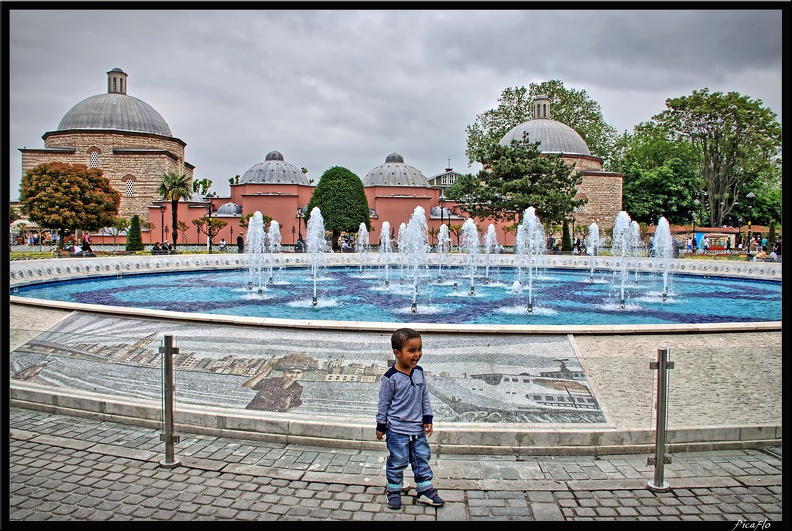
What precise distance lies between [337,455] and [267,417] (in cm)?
66

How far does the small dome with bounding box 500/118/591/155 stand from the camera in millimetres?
43344

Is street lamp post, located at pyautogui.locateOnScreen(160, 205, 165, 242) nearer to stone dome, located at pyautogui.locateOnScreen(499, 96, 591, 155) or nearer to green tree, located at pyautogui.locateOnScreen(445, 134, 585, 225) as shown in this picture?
green tree, located at pyautogui.locateOnScreen(445, 134, 585, 225)

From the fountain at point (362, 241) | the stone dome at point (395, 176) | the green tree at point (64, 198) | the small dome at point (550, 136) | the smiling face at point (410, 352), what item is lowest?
the smiling face at point (410, 352)

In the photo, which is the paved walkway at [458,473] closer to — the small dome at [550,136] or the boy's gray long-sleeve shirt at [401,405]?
the boy's gray long-sleeve shirt at [401,405]

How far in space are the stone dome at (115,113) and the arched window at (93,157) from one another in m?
1.83

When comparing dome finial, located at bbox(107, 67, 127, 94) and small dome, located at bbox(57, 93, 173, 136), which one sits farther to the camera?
dome finial, located at bbox(107, 67, 127, 94)

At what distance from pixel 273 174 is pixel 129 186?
10713 mm

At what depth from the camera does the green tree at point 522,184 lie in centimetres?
3112

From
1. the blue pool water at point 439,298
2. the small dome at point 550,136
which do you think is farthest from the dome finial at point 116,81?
the blue pool water at point 439,298

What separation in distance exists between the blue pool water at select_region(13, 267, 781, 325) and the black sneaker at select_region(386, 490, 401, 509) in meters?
7.04

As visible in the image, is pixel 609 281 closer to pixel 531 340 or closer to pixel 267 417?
pixel 531 340

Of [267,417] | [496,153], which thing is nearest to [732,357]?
[267,417]

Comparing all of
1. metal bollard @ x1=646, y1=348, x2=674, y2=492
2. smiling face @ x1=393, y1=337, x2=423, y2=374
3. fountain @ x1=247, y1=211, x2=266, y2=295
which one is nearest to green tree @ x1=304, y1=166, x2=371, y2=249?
fountain @ x1=247, y1=211, x2=266, y2=295

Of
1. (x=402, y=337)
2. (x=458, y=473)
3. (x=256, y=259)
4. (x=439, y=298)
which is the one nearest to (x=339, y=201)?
(x=256, y=259)
